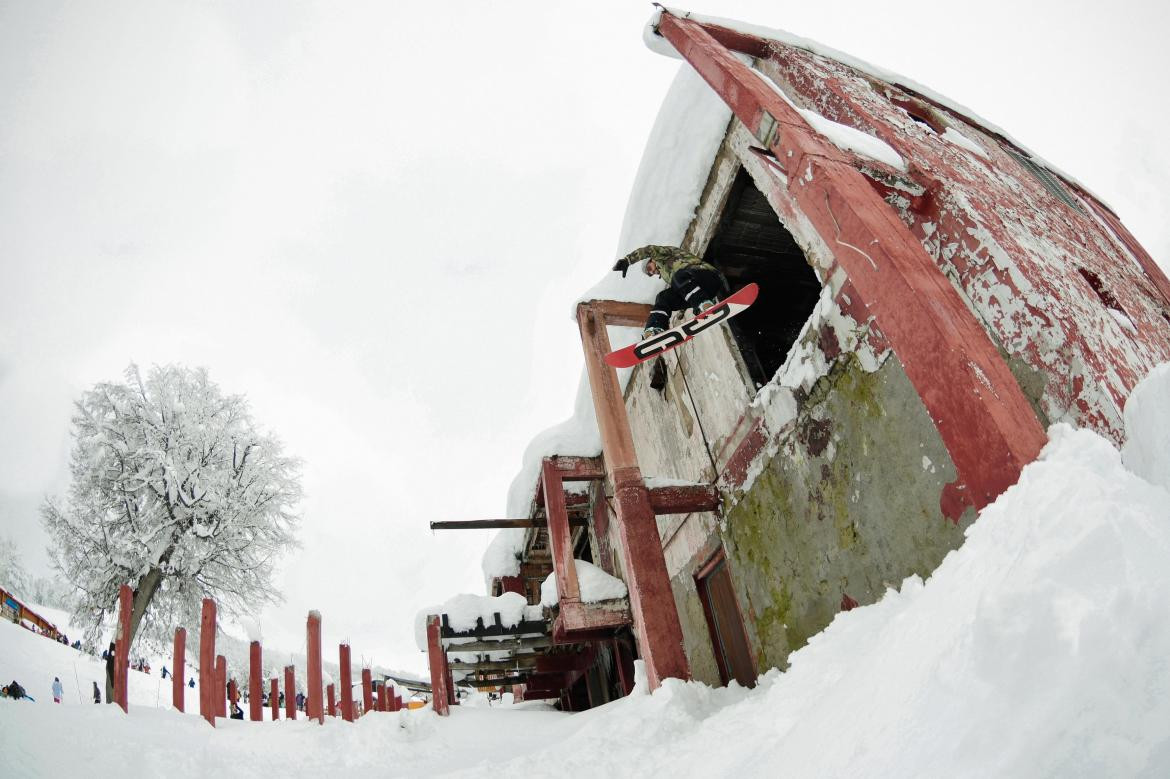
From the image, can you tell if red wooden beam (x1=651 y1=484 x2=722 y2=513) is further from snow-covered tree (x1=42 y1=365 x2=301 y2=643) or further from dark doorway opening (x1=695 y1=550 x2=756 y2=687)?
snow-covered tree (x1=42 y1=365 x2=301 y2=643)

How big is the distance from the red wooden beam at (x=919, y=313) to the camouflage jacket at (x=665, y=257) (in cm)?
145

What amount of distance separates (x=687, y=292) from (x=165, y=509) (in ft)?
47.7

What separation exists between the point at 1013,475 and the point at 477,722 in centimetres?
481

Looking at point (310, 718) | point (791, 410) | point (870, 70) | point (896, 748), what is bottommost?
point (896, 748)

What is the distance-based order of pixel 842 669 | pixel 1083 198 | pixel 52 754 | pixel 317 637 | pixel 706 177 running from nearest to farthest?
pixel 842 669, pixel 52 754, pixel 317 637, pixel 706 177, pixel 1083 198

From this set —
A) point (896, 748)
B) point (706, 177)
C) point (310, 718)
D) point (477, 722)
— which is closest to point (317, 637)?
point (310, 718)

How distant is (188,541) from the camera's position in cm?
1369

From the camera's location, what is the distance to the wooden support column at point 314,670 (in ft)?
16.6

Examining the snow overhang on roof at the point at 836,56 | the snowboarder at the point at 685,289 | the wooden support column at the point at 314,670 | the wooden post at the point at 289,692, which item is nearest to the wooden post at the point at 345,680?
the wooden post at the point at 289,692

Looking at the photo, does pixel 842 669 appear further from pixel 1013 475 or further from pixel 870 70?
pixel 870 70

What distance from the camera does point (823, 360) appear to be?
14.5 ft

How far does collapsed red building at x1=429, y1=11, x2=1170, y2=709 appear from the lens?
10.0ft

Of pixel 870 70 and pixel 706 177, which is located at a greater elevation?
pixel 870 70

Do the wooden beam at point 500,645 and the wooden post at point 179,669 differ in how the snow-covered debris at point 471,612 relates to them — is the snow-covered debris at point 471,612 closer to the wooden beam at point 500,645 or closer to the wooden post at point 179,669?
the wooden beam at point 500,645
